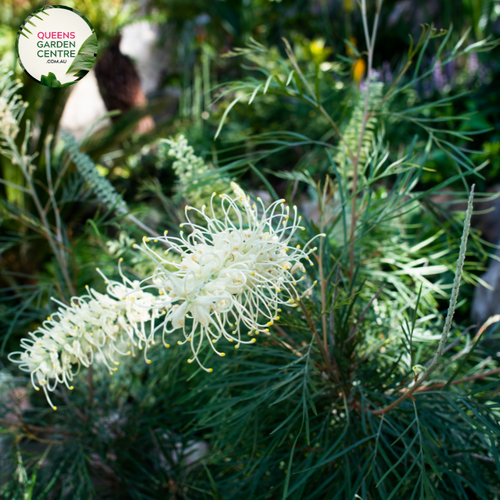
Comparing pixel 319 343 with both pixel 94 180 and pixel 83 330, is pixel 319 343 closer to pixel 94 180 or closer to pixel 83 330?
pixel 83 330

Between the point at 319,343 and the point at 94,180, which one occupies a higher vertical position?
the point at 94,180

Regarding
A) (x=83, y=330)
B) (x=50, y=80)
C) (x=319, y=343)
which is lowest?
(x=319, y=343)

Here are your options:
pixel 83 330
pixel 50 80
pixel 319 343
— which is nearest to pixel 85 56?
pixel 50 80

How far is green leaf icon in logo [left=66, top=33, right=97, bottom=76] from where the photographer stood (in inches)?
28.4

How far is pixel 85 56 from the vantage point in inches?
28.7

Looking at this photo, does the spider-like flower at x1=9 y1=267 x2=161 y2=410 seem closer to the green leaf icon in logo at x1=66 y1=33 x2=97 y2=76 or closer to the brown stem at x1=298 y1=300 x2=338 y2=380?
the brown stem at x1=298 y1=300 x2=338 y2=380

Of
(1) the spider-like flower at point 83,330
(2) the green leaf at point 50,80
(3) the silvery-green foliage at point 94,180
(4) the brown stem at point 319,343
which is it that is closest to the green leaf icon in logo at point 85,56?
(2) the green leaf at point 50,80

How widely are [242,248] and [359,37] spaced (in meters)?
3.60

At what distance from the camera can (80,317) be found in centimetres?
53

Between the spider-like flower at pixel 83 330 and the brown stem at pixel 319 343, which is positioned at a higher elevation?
the spider-like flower at pixel 83 330

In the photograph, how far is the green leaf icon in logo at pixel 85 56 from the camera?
0.72 m

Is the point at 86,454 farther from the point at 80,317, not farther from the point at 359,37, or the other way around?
the point at 359,37

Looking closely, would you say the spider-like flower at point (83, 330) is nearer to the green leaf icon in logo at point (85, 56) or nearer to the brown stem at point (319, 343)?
the brown stem at point (319, 343)

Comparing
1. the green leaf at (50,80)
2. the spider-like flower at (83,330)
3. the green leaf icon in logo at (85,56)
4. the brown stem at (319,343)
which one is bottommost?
the brown stem at (319,343)
